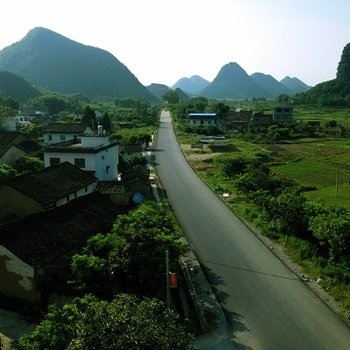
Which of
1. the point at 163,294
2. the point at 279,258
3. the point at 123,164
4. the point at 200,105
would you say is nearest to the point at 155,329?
the point at 163,294

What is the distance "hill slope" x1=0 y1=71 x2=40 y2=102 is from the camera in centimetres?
15562

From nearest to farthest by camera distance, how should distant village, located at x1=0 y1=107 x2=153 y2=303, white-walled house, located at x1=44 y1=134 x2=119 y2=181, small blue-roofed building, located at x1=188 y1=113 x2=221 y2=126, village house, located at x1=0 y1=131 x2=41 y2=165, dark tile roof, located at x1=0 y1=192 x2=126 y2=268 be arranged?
1. distant village, located at x1=0 y1=107 x2=153 y2=303
2. dark tile roof, located at x1=0 y1=192 x2=126 y2=268
3. white-walled house, located at x1=44 y1=134 x2=119 y2=181
4. village house, located at x1=0 y1=131 x2=41 y2=165
5. small blue-roofed building, located at x1=188 y1=113 x2=221 y2=126

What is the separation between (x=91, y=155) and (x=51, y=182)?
739 cm

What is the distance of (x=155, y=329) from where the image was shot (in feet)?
31.1

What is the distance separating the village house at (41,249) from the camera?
1708cm

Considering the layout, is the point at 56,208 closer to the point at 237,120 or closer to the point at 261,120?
the point at 261,120

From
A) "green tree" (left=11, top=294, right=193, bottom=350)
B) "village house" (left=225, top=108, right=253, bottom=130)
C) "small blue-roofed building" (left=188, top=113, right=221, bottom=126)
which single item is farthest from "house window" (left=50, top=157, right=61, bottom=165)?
"village house" (left=225, top=108, right=253, bottom=130)

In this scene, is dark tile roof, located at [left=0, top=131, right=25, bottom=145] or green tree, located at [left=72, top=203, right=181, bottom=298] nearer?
green tree, located at [left=72, top=203, right=181, bottom=298]

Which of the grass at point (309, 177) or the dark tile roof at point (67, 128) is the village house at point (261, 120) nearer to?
the grass at point (309, 177)

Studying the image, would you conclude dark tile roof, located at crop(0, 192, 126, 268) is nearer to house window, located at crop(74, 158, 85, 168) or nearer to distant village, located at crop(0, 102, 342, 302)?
distant village, located at crop(0, 102, 342, 302)

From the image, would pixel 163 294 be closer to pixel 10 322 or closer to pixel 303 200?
pixel 10 322

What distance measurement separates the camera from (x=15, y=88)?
→ 15925 centimetres

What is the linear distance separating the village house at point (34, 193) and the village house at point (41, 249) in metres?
1.83

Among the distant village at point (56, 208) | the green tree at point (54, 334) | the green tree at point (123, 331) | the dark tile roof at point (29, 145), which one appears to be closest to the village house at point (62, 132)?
the dark tile roof at point (29, 145)
